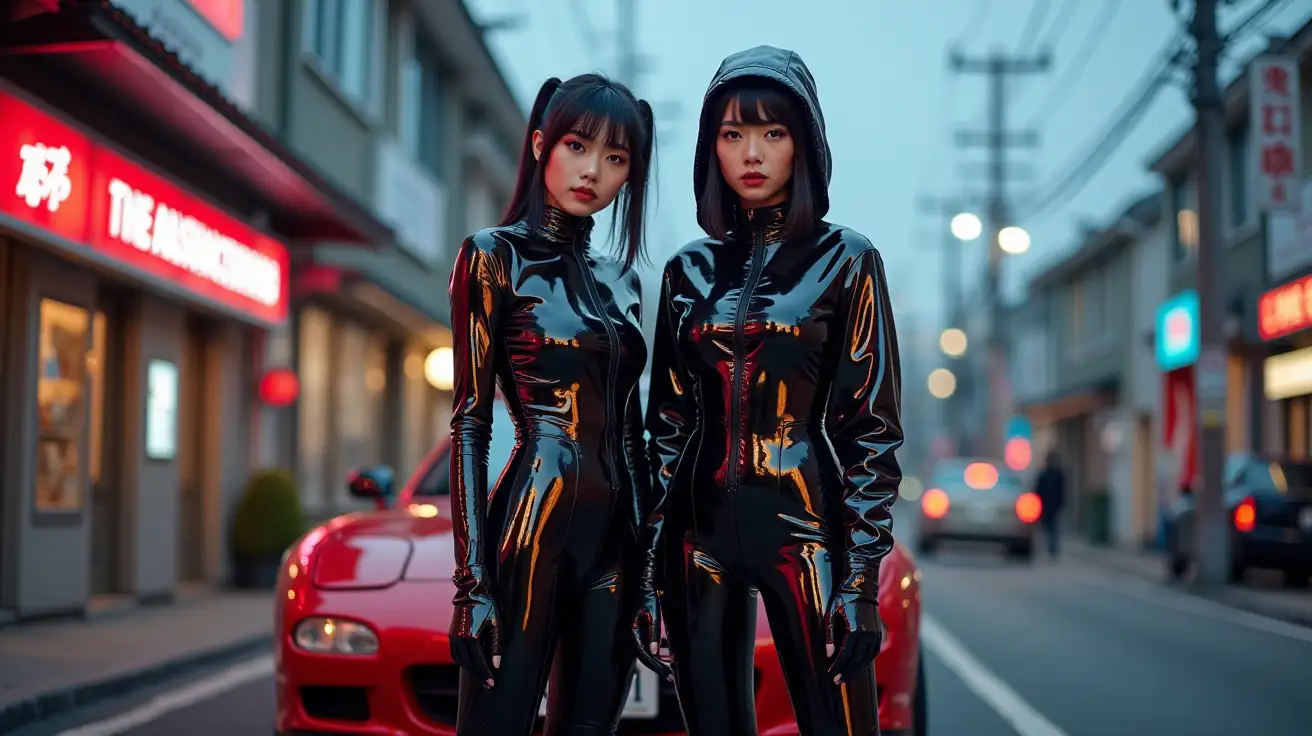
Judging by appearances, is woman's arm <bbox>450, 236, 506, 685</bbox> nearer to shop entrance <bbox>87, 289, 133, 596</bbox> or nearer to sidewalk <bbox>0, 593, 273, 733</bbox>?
sidewalk <bbox>0, 593, 273, 733</bbox>

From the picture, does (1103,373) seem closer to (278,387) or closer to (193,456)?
(278,387)

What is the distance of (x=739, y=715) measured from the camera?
2947 mm

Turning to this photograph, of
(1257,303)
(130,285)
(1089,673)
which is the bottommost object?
(1089,673)

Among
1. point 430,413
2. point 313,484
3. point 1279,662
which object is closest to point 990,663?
point 1279,662

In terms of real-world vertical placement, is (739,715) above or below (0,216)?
below

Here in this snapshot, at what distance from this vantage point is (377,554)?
4926 mm

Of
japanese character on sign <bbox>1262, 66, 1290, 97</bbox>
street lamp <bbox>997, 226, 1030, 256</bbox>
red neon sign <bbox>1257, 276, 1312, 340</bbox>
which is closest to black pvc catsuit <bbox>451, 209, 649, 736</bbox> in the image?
japanese character on sign <bbox>1262, 66, 1290, 97</bbox>

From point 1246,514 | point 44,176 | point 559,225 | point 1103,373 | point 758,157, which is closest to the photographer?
point 758,157

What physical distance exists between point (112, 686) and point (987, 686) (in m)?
4.71

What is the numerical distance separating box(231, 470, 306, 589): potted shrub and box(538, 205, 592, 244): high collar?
11.9 m

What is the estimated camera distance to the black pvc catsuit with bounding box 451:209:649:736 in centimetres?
296

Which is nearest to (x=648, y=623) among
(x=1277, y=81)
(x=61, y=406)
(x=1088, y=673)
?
(x=1088, y=673)

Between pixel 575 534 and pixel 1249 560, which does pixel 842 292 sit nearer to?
pixel 575 534

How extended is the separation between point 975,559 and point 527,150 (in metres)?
21.1
